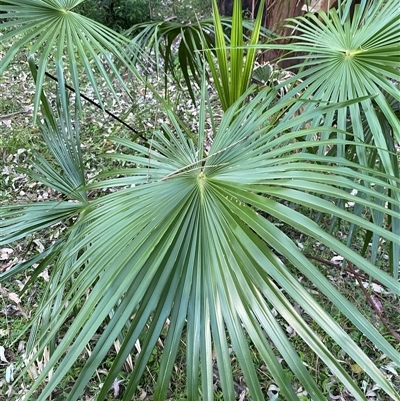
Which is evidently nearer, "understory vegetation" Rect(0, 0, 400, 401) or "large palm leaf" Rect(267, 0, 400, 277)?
"understory vegetation" Rect(0, 0, 400, 401)

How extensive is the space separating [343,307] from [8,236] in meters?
0.82

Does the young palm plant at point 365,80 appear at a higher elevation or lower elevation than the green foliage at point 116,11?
lower

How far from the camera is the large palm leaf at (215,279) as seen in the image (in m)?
0.43

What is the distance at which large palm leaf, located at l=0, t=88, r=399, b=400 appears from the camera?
43 centimetres

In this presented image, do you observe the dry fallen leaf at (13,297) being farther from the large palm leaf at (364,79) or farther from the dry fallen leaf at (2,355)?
the large palm leaf at (364,79)

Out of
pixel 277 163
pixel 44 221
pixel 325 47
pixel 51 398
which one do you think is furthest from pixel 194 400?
pixel 51 398

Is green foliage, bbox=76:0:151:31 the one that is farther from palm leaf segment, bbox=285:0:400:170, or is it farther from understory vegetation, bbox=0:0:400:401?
palm leaf segment, bbox=285:0:400:170

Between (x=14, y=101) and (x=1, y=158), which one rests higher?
(x=14, y=101)

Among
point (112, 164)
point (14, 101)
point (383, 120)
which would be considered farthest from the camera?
point (14, 101)

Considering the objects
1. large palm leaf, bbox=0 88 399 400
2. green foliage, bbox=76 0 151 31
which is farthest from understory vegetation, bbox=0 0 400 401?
green foliage, bbox=76 0 151 31

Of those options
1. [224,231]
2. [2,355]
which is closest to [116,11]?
[2,355]

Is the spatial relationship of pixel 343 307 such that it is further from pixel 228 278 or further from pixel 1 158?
pixel 1 158

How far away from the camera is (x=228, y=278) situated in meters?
0.50

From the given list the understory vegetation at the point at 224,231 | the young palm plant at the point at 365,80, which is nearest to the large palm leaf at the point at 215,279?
the understory vegetation at the point at 224,231
